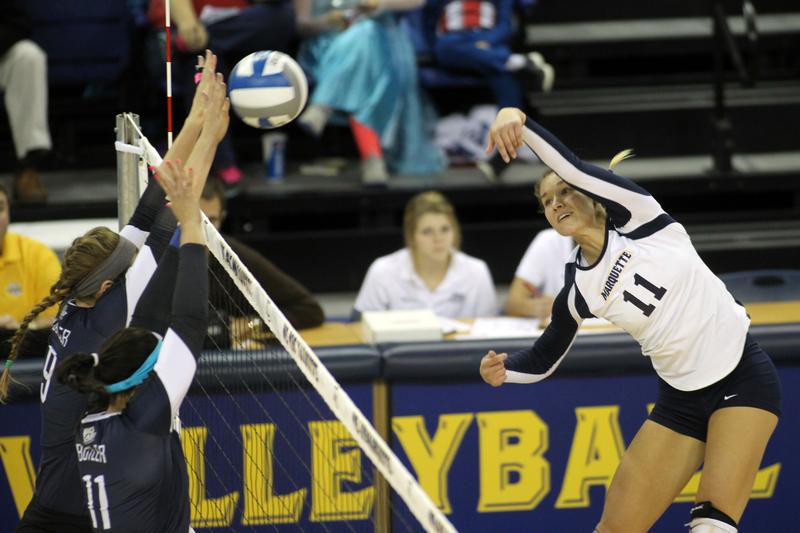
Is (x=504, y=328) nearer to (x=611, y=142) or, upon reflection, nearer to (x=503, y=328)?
(x=503, y=328)

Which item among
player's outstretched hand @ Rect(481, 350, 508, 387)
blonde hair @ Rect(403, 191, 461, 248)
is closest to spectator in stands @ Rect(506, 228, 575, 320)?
blonde hair @ Rect(403, 191, 461, 248)

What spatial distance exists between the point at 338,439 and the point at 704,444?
175 centimetres

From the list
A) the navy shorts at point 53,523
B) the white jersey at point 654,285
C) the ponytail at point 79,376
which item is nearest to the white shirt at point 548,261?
the white jersey at point 654,285

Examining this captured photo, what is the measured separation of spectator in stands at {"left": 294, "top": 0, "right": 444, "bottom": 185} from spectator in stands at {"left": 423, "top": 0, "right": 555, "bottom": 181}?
0.32 m

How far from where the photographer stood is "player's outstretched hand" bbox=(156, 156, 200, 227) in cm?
400

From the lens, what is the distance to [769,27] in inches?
399

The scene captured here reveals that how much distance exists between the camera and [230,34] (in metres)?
8.43

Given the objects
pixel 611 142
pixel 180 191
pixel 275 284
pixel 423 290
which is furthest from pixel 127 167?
pixel 611 142

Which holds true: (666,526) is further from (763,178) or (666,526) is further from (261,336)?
(763,178)

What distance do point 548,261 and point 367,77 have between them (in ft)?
7.12

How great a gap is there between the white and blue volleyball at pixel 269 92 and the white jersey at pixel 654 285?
1.03 m

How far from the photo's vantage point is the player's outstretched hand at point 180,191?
4004 millimetres

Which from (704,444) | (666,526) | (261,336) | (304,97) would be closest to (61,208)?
(261,336)

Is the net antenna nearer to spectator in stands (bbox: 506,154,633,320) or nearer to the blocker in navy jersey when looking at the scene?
the blocker in navy jersey
